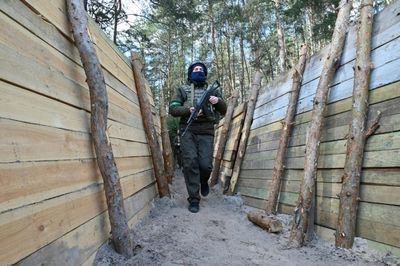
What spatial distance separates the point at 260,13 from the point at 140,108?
19503 millimetres

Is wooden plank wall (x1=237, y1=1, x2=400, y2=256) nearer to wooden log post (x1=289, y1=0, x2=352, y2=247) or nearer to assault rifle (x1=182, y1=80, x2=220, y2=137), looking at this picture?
wooden log post (x1=289, y1=0, x2=352, y2=247)

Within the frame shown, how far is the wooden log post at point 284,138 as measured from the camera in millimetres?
4715

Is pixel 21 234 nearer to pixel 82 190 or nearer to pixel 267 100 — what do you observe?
pixel 82 190

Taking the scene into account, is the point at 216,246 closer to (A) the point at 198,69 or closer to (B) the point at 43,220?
(B) the point at 43,220

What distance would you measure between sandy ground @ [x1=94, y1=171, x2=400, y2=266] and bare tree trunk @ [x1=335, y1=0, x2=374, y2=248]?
141mm

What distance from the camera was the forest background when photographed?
44.6 feet

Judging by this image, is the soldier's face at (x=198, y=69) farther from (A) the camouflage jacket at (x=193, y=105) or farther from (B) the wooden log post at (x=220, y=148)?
(B) the wooden log post at (x=220, y=148)

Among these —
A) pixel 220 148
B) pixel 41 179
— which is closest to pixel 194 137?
pixel 220 148

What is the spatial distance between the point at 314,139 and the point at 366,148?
2.25ft

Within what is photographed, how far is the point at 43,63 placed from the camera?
229 centimetres

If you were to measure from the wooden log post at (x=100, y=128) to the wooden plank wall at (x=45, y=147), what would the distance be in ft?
0.24

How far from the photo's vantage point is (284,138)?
4.79 meters

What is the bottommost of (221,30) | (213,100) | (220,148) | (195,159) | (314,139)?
(195,159)

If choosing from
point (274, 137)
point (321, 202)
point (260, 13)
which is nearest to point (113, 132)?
point (321, 202)
